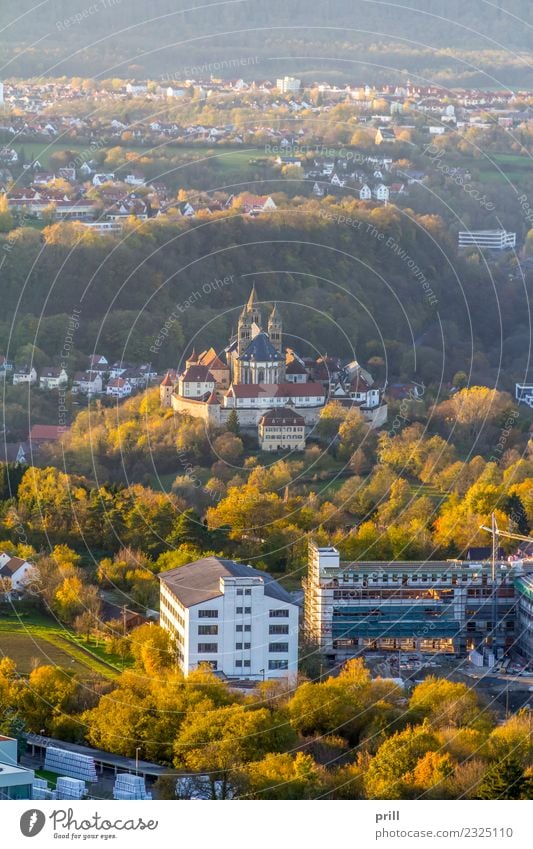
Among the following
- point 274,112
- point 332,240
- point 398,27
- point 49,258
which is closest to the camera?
point 49,258

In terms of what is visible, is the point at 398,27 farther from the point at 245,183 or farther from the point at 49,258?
the point at 49,258

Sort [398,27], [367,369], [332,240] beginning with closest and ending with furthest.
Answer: [367,369], [332,240], [398,27]

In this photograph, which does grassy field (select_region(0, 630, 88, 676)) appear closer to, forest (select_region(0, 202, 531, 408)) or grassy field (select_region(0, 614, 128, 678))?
grassy field (select_region(0, 614, 128, 678))

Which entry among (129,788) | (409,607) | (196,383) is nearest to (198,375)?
(196,383)

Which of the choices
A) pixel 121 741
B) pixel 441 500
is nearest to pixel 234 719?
pixel 121 741

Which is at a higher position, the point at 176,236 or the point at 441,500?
the point at 176,236

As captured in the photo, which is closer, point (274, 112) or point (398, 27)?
point (274, 112)

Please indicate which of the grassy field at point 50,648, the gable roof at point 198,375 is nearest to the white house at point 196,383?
the gable roof at point 198,375
